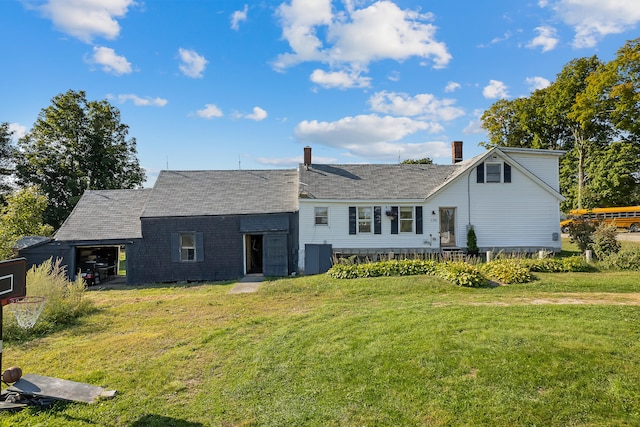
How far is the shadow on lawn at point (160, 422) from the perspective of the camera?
462cm

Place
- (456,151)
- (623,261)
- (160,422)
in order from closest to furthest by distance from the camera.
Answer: (160,422), (623,261), (456,151)

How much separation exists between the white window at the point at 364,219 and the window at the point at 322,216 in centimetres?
167

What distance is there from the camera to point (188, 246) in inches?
704

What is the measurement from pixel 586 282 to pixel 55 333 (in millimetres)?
15200

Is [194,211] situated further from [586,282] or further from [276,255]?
[586,282]

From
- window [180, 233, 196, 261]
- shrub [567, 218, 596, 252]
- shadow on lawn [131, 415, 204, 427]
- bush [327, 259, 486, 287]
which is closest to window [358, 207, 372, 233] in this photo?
bush [327, 259, 486, 287]

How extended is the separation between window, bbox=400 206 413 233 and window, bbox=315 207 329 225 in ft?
12.5

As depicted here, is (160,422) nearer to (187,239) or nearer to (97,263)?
(187,239)

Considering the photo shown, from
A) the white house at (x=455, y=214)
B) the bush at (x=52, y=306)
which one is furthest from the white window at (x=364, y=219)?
the bush at (x=52, y=306)

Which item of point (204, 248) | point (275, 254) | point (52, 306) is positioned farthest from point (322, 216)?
point (52, 306)

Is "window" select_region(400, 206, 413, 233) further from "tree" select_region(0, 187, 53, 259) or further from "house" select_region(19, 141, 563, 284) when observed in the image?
"tree" select_region(0, 187, 53, 259)

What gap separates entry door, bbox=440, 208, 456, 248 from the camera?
19359mm

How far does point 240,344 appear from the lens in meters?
7.43

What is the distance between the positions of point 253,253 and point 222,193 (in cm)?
366
